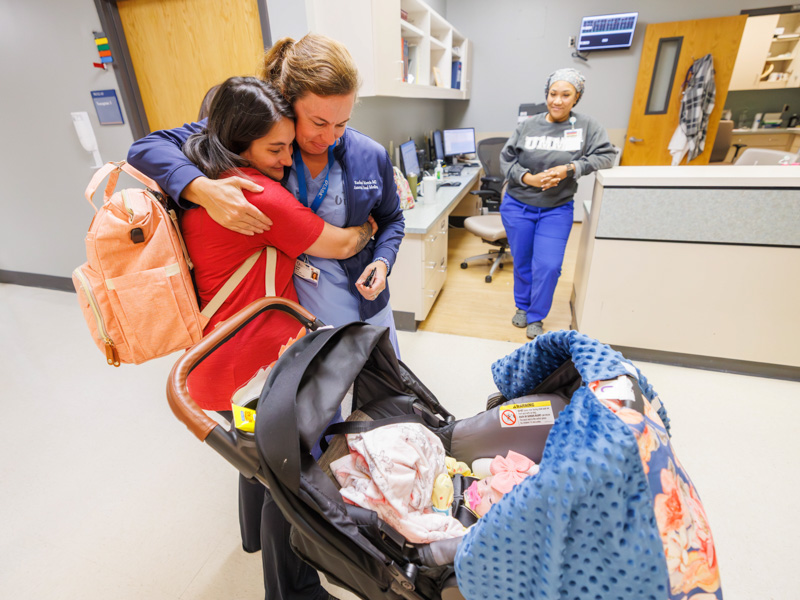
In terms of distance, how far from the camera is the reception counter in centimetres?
192

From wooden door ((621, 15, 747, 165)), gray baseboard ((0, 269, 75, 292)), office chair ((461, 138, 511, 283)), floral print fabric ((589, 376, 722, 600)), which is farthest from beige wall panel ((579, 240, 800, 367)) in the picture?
gray baseboard ((0, 269, 75, 292))

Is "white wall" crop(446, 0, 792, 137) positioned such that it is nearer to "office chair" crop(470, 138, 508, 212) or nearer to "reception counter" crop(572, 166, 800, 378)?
"office chair" crop(470, 138, 508, 212)

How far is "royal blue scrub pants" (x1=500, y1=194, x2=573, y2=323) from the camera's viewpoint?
8.41 feet

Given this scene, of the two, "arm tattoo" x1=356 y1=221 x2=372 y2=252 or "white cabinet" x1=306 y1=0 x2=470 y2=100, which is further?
"white cabinet" x1=306 y1=0 x2=470 y2=100

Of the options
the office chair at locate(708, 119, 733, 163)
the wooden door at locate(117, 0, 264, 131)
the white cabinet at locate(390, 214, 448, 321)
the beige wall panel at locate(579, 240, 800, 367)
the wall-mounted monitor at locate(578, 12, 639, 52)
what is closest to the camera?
the beige wall panel at locate(579, 240, 800, 367)

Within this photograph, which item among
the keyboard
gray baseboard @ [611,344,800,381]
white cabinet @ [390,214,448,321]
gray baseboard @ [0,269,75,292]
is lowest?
gray baseboard @ [611,344,800,381]

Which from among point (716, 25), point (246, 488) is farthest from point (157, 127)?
point (716, 25)

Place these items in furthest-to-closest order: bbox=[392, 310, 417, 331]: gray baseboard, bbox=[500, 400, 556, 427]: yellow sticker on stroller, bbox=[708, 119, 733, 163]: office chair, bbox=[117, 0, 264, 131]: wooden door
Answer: bbox=[708, 119, 733, 163]: office chair < bbox=[392, 310, 417, 331]: gray baseboard < bbox=[117, 0, 264, 131]: wooden door < bbox=[500, 400, 556, 427]: yellow sticker on stroller

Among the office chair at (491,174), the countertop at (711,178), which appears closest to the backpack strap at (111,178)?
the countertop at (711,178)

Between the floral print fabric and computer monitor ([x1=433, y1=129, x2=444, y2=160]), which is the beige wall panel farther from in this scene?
computer monitor ([x1=433, y1=129, x2=444, y2=160])

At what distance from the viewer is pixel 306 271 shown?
120 centimetres

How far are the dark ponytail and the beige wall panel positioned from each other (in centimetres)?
187

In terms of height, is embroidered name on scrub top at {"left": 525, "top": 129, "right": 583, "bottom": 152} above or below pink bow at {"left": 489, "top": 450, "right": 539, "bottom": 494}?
above

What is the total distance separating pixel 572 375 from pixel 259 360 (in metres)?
0.80
